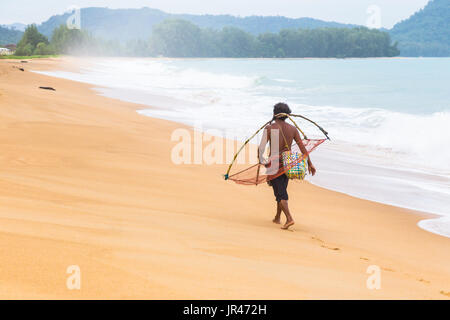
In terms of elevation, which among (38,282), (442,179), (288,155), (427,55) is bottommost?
(442,179)

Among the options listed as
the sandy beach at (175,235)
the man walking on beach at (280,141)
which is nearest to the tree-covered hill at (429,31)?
the sandy beach at (175,235)

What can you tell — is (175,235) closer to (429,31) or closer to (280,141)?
(280,141)

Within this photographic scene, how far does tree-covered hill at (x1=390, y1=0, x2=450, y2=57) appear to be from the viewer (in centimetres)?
16588

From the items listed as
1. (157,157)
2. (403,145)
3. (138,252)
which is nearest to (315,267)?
(138,252)

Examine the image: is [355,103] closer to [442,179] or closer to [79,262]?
[442,179]

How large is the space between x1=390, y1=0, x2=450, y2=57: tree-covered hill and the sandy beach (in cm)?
17488

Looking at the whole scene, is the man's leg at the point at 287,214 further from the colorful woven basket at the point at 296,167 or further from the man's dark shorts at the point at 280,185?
the colorful woven basket at the point at 296,167

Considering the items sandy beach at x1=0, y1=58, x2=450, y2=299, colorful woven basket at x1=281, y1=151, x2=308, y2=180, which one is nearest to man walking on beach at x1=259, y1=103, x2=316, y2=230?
colorful woven basket at x1=281, y1=151, x2=308, y2=180

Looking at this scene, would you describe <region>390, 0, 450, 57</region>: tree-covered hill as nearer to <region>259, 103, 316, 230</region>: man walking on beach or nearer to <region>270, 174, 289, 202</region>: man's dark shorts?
<region>259, 103, 316, 230</region>: man walking on beach

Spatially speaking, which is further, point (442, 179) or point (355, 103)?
point (355, 103)

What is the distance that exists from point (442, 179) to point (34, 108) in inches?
417

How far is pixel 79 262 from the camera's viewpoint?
342 cm

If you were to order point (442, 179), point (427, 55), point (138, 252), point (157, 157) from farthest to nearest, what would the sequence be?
1. point (427, 55)
2. point (442, 179)
3. point (157, 157)
4. point (138, 252)

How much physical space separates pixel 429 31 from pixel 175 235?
192 metres
